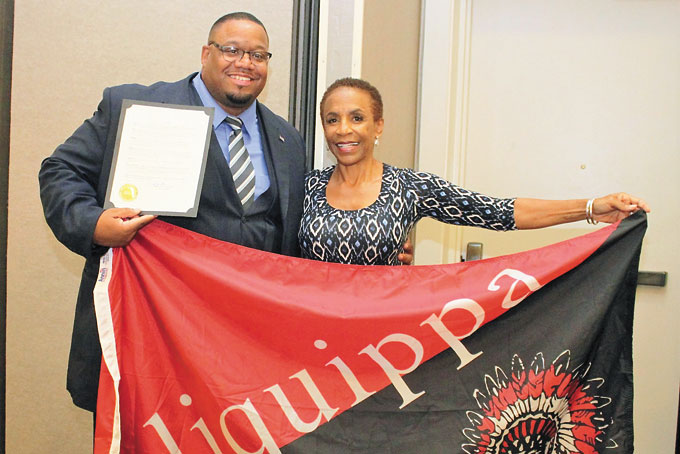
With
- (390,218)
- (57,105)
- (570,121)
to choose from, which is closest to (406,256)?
(390,218)

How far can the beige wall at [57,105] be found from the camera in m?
2.33

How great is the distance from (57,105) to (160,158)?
973mm

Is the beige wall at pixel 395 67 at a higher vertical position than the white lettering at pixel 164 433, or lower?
higher

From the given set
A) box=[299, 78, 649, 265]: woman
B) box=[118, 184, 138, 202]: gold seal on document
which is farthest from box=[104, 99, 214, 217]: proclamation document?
box=[299, 78, 649, 265]: woman

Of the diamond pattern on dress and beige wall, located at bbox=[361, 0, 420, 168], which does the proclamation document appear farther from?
beige wall, located at bbox=[361, 0, 420, 168]

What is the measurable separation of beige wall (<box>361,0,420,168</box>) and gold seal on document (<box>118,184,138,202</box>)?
1.01m

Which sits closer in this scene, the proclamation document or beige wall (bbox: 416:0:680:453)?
the proclamation document

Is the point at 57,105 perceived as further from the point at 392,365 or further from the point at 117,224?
the point at 392,365

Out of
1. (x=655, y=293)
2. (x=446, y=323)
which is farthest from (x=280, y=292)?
(x=655, y=293)

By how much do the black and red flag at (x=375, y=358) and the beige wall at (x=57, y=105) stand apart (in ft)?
3.03

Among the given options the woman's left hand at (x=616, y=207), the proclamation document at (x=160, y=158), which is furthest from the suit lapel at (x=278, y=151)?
the woman's left hand at (x=616, y=207)

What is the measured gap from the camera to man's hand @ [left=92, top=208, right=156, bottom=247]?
1565 millimetres

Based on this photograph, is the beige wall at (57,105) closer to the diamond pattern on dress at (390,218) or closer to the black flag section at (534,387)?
the diamond pattern on dress at (390,218)

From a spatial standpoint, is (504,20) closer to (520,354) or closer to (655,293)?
(655,293)
